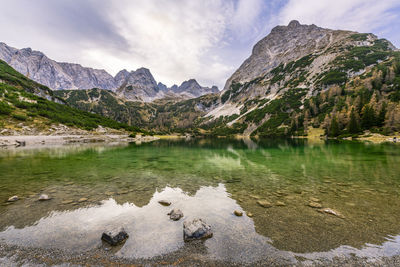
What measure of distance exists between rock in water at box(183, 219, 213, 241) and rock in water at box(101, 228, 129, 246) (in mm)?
2755

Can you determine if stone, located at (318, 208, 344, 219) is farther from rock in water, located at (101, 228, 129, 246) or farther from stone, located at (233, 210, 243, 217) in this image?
rock in water, located at (101, 228, 129, 246)

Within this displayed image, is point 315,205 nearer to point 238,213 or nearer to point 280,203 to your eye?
point 280,203

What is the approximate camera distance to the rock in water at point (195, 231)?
794 centimetres

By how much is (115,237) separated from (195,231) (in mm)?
3487

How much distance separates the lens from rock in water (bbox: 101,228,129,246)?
24.6 ft

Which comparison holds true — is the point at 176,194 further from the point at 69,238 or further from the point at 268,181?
the point at 268,181

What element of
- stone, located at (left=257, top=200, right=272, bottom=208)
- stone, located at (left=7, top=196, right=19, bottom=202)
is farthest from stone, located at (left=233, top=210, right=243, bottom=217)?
stone, located at (left=7, top=196, right=19, bottom=202)

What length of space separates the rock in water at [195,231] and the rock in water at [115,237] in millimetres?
2755

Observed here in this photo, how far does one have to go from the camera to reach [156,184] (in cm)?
1744

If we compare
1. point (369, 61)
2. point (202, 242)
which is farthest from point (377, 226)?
point (369, 61)

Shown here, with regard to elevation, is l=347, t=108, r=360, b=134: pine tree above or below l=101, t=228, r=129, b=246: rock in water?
above

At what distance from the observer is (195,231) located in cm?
809

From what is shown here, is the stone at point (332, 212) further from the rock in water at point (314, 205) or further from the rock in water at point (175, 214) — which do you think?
the rock in water at point (175, 214)

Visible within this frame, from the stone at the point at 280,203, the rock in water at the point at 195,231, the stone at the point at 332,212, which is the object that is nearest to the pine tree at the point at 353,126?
the stone at the point at 332,212
